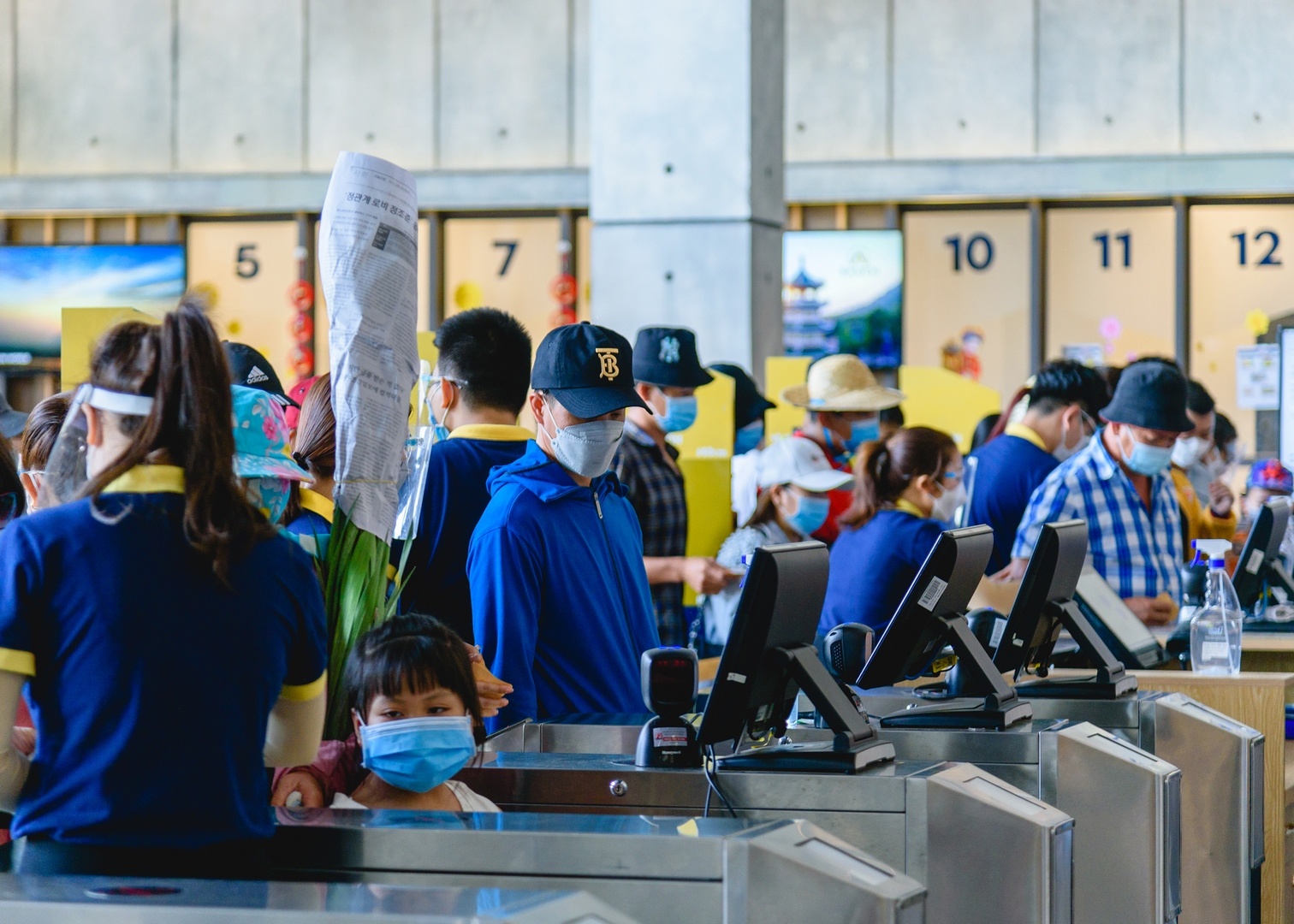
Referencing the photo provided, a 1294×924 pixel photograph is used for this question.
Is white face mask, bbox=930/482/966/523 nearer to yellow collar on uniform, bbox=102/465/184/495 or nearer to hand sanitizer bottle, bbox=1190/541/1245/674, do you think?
hand sanitizer bottle, bbox=1190/541/1245/674

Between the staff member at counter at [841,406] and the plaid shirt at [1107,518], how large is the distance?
3.35 ft

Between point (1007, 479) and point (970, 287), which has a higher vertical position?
point (970, 287)

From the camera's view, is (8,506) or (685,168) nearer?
(8,506)

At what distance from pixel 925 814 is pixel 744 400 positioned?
14.3 feet

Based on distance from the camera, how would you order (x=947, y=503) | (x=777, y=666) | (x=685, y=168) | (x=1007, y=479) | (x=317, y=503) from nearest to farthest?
1. (x=777, y=666)
2. (x=317, y=503)
3. (x=947, y=503)
4. (x=1007, y=479)
5. (x=685, y=168)

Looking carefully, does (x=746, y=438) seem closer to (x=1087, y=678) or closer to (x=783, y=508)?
(x=783, y=508)

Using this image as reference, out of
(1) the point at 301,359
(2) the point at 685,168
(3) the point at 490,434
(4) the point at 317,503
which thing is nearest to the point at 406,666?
(4) the point at 317,503

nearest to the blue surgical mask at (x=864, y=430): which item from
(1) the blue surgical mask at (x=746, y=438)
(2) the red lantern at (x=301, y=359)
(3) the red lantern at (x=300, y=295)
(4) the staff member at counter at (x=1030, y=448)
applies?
(1) the blue surgical mask at (x=746, y=438)

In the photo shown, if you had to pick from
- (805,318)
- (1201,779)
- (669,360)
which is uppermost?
(805,318)

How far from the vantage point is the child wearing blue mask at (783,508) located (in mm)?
5152

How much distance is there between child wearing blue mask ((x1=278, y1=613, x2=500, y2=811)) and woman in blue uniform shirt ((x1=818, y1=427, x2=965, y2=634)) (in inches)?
68.8

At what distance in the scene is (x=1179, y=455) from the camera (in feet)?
23.2

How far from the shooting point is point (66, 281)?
1171cm

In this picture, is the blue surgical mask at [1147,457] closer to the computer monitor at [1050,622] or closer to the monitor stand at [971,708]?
the computer monitor at [1050,622]
